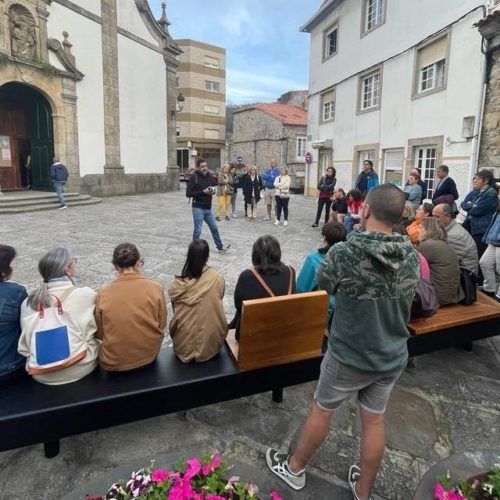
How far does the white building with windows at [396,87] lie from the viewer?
953 cm

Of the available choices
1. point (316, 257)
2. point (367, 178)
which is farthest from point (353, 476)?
point (367, 178)

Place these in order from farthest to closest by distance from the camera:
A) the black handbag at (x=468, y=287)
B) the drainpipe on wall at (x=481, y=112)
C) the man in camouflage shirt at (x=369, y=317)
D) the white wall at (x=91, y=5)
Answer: the white wall at (x=91, y=5) → the drainpipe on wall at (x=481, y=112) → the black handbag at (x=468, y=287) → the man in camouflage shirt at (x=369, y=317)

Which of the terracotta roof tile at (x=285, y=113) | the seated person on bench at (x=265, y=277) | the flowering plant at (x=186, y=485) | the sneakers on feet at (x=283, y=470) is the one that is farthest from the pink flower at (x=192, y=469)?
the terracotta roof tile at (x=285, y=113)

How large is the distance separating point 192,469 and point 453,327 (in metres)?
2.53

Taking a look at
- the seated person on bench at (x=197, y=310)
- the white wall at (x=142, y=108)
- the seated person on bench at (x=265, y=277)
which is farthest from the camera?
the white wall at (x=142, y=108)

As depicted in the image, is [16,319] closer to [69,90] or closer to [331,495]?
[331,495]

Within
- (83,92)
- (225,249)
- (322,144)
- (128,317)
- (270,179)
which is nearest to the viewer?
(128,317)

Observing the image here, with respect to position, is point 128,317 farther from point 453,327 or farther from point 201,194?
point 201,194

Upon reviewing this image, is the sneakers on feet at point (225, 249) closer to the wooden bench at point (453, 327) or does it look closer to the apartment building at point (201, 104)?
the wooden bench at point (453, 327)

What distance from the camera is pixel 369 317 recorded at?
1704 mm

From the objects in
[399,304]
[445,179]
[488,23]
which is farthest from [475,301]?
[488,23]

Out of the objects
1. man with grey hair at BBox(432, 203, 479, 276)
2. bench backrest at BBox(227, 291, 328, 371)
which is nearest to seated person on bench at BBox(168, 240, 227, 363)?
bench backrest at BBox(227, 291, 328, 371)

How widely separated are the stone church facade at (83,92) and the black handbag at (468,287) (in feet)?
44.4

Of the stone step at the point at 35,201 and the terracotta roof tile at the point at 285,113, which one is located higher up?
the terracotta roof tile at the point at 285,113
